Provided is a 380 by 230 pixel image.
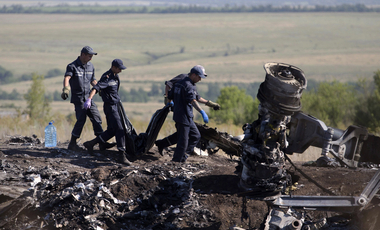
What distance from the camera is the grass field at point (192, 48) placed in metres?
115

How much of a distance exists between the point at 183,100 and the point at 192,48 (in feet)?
499

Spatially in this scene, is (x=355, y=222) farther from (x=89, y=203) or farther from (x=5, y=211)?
(x=5, y=211)

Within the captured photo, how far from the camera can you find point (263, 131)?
7168mm

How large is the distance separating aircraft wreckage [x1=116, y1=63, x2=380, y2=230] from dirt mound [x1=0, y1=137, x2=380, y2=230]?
0.96 ft

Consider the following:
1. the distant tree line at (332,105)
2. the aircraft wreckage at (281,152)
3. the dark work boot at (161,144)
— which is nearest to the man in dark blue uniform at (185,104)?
the dark work boot at (161,144)

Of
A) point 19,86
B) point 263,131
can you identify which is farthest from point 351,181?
Result: point 19,86

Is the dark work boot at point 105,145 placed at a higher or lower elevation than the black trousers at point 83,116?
lower

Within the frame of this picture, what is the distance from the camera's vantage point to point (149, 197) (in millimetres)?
7633

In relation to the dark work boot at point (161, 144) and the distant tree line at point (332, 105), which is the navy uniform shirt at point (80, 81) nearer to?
the dark work boot at point (161, 144)

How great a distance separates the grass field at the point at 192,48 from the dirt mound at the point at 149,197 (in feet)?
223

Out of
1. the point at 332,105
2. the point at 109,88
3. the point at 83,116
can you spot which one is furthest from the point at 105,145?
the point at 332,105

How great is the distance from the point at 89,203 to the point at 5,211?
1359 mm

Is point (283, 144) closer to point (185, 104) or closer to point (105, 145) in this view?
point (185, 104)

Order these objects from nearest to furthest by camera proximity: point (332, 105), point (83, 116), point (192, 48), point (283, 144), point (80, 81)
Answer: point (283, 144) → point (80, 81) → point (83, 116) → point (332, 105) → point (192, 48)
